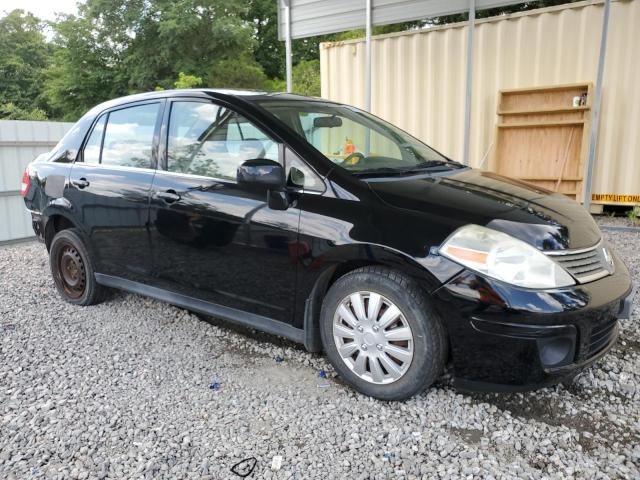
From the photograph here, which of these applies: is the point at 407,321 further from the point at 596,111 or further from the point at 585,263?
the point at 596,111

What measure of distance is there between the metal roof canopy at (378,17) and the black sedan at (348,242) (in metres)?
3.70

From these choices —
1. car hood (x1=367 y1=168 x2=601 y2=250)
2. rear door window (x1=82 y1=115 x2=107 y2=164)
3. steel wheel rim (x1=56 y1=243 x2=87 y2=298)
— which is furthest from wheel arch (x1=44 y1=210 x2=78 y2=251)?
car hood (x1=367 y1=168 x2=601 y2=250)

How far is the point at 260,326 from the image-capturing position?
116 inches

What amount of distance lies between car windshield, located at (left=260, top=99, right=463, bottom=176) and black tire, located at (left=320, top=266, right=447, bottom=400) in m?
0.63

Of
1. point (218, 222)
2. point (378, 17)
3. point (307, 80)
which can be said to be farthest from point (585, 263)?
point (307, 80)

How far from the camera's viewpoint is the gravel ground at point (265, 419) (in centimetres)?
210

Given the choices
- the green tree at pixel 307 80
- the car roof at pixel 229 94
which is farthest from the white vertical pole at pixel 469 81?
the green tree at pixel 307 80

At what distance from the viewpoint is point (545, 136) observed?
7035 millimetres

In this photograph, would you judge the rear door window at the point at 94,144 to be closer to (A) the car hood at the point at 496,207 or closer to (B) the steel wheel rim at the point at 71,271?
(B) the steel wheel rim at the point at 71,271

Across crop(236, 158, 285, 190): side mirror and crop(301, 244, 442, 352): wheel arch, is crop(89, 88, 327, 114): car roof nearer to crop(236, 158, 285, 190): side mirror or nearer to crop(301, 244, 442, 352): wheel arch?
crop(236, 158, 285, 190): side mirror

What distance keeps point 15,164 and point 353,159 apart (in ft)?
19.9

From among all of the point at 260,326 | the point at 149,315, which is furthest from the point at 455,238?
the point at 149,315

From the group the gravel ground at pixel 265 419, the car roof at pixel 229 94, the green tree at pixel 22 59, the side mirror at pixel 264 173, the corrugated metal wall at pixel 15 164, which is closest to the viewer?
the gravel ground at pixel 265 419

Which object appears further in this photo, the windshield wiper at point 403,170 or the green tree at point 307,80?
the green tree at point 307,80
